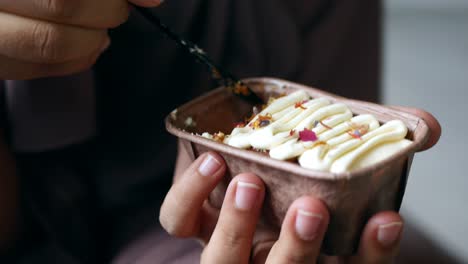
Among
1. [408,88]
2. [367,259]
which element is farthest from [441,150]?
[367,259]

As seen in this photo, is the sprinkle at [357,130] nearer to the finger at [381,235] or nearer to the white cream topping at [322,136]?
the white cream topping at [322,136]

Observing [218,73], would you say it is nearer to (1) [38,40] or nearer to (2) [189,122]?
(2) [189,122]

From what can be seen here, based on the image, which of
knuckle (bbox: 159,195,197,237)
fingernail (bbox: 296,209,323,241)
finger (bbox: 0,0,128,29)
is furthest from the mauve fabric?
fingernail (bbox: 296,209,323,241)

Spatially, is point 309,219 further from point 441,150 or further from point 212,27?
point 441,150

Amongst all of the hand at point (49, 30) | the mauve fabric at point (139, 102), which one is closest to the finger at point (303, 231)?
the mauve fabric at point (139, 102)

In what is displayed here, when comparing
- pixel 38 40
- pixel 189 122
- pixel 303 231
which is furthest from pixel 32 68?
pixel 303 231
